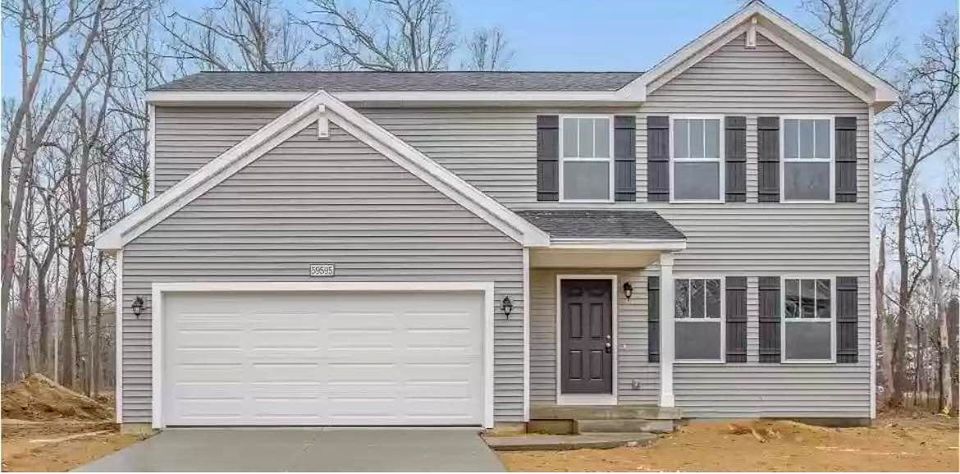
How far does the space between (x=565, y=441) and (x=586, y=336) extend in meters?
3.23

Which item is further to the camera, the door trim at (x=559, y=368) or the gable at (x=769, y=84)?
the gable at (x=769, y=84)

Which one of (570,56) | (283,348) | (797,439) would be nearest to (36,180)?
(570,56)

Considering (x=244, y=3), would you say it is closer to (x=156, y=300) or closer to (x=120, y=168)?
(x=120, y=168)

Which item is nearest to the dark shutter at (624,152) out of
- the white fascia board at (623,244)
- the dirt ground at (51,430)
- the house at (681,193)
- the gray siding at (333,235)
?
the house at (681,193)

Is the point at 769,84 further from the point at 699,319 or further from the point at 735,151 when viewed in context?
the point at 699,319

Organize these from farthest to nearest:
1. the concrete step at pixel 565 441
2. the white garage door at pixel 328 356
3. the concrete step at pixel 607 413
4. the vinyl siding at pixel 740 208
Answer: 1. the vinyl siding at pixel 740 208
2. the concrete step at pixel 607 413
3. the white garage door at pixel 328 356
4. the concrete step at pixel 565 441

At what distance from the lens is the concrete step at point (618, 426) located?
1362 cm

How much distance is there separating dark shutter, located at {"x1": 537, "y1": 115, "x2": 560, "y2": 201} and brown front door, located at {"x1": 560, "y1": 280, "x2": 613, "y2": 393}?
152 cm

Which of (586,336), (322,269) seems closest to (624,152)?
(586,336)

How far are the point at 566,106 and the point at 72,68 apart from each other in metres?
16.2

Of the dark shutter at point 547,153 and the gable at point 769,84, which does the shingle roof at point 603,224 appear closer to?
the dark shutter at point 547,153

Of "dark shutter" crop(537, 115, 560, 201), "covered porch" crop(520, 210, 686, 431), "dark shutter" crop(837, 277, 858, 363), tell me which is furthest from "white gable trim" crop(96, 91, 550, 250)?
"dark shutter" crop(837, 277, 858, 363)

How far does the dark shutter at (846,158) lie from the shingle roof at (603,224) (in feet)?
9.11

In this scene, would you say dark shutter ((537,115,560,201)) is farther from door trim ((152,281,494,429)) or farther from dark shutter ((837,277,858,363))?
dark shutter ((837,277,858,363))
